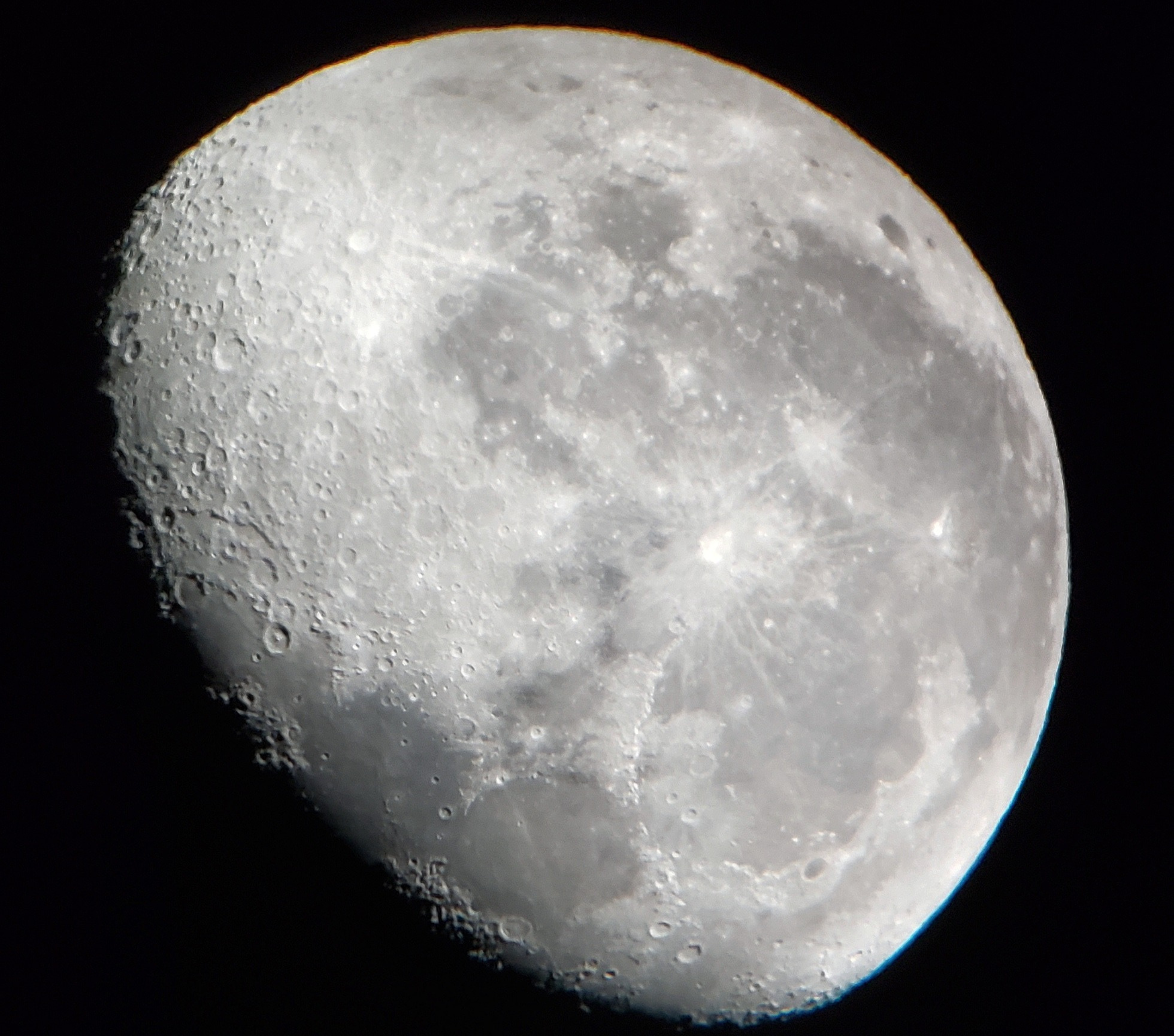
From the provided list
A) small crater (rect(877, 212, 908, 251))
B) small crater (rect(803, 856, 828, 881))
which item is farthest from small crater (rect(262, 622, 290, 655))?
small crater (rect(877, 212, 908, 251))

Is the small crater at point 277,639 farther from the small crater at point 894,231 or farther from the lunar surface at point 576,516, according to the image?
the small crater at point 894,231

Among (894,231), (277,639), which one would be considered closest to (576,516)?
(277,639)

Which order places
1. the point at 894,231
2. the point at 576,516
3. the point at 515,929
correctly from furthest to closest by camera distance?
the point at 894,231 → the point at 515,929 → the point at 576,516

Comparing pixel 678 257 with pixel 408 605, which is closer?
pixel 408 605

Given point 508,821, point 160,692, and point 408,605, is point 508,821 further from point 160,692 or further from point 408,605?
point 160,692

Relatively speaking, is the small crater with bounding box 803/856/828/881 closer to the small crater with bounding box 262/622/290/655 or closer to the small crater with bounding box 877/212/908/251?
the small crater with bounding box 262/622/290/655

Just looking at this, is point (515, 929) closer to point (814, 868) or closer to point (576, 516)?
point (814, 868)

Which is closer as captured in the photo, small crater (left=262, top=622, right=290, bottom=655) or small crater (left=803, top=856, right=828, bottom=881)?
small crater (left=262, top=622, right=290, bottom=655)

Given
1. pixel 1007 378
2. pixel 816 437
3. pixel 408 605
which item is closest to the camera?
pixel 408 605

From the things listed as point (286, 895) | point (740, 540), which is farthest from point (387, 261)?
point (286, 895)
